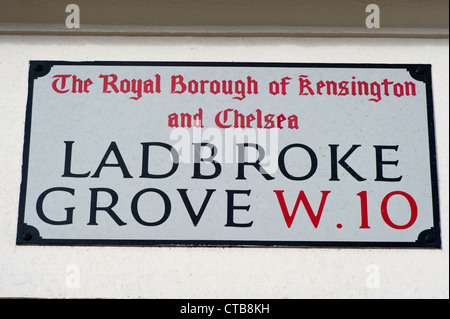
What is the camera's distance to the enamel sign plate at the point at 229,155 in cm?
273

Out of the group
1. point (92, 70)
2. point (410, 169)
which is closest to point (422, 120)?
point (410, 169)

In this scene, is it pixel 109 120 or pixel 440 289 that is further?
pixel 109 120

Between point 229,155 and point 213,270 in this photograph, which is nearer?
point 213,270

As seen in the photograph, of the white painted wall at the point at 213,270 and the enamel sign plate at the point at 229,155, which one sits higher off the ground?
the enamel sign plate at the point at 229,155

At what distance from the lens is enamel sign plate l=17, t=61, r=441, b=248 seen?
Result: 108 inches

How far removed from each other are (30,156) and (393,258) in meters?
1.63

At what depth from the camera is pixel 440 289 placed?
8.82 ft

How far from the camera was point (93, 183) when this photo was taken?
9.12 feet

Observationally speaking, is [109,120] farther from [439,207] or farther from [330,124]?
[439,207]

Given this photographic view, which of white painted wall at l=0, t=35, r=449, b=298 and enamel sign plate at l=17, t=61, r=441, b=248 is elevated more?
enamel sign plate at l=17, t=61, r=441, b=248

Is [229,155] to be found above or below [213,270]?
above

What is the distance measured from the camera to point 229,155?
282 centimetres
